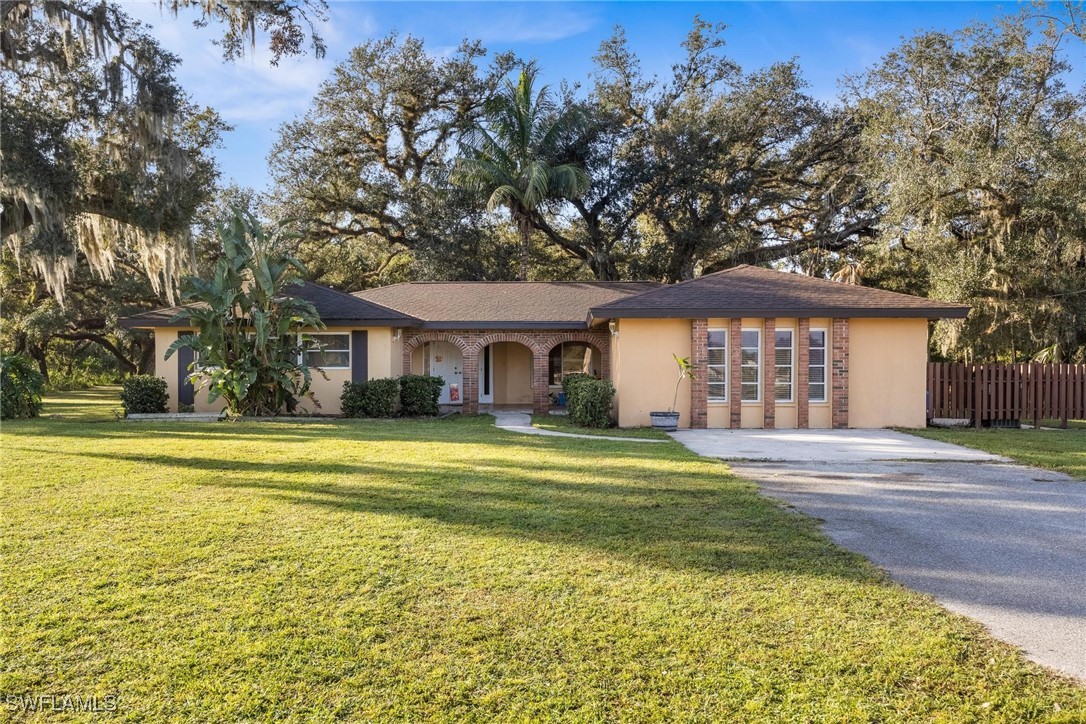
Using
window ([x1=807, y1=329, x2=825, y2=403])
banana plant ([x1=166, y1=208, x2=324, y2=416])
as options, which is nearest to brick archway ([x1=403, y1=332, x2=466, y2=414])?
banana plant ([x1=166, y1=208, x2=324, y2=416])

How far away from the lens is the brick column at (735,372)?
13.7 m

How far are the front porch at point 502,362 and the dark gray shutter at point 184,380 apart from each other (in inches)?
208

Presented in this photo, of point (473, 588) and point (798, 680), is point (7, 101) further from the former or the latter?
point (798, 680)

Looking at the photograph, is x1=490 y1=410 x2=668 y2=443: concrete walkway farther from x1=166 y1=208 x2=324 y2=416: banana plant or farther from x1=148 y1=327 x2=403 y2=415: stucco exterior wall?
x1=166 y1=208 x2=324 y2=416: banana plant

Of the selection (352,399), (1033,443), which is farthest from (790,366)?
(352,399)

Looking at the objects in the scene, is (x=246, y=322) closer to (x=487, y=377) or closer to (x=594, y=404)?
(x=487, y=377)

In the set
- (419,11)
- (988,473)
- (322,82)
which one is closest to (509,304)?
(419,11)

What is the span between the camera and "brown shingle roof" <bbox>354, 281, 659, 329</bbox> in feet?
56.2

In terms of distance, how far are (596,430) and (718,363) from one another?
3.05m

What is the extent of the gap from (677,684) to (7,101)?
17.4 meters

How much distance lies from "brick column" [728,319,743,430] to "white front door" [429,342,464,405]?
8.65 m

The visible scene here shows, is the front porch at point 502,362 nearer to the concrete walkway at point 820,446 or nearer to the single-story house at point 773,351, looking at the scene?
the single-story house at point 773,351

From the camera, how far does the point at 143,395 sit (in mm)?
15789

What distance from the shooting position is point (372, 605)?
380 centimetres
